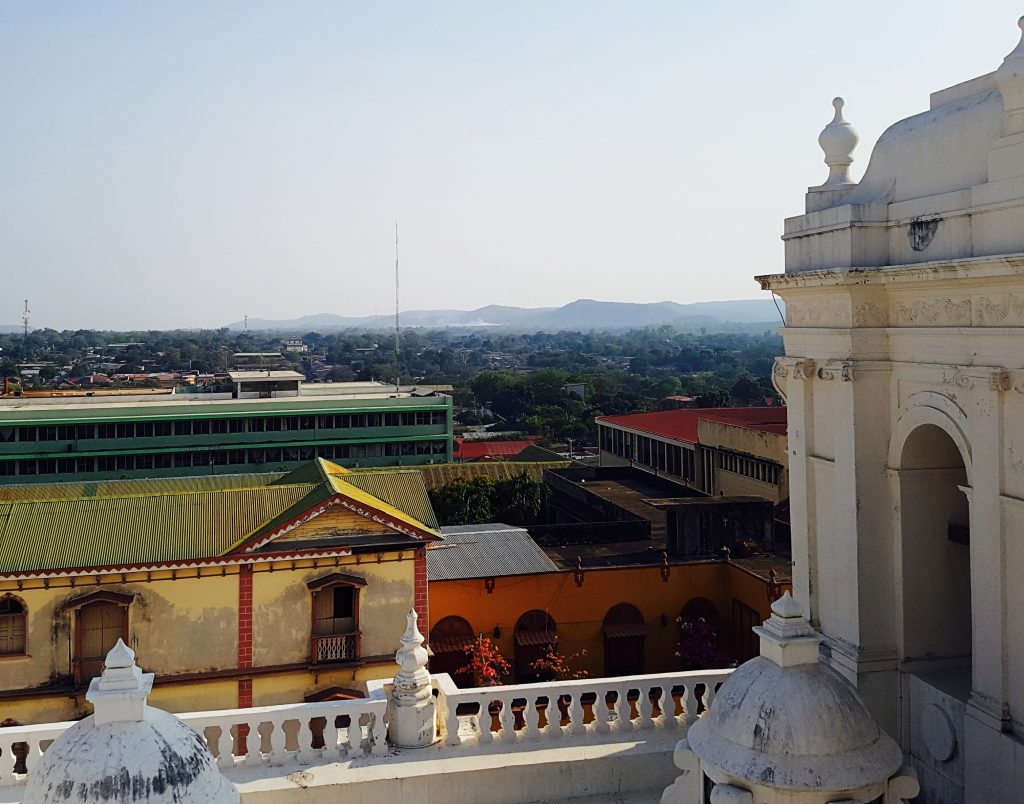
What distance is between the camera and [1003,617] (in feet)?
28.3

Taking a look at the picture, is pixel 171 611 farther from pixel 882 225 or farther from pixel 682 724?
pixel 882 225

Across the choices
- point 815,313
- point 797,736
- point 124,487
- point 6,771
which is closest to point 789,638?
point 797,736

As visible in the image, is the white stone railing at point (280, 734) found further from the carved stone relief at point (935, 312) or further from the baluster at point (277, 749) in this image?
the carved stone relief at point (935, 312)

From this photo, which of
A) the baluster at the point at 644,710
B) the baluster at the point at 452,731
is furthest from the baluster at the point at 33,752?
the baluster at the point at 644,710

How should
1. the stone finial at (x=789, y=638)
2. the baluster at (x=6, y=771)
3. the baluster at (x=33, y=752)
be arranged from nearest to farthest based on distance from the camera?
the stone finial at (x=789, y=638) < the baluster at (x=33, y=752) < the baluster at (x=6, y=771)

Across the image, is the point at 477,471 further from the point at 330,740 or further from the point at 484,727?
the point at 330,740

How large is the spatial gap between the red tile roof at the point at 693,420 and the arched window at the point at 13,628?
93.7ft

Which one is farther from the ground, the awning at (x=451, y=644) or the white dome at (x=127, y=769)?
the white dome at (x=127, y=769)

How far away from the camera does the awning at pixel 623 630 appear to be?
23.0 metres

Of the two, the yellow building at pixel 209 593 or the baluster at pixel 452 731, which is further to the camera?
the yellow building at pixel 209 593

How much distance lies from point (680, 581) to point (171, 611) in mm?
11366

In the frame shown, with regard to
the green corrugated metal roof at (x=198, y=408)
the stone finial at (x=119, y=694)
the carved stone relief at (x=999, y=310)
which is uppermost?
the carved stone relief at (x=999, y=310)

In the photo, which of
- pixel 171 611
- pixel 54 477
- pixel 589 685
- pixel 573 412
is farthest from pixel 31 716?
pixel 573 412

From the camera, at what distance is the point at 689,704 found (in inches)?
427
